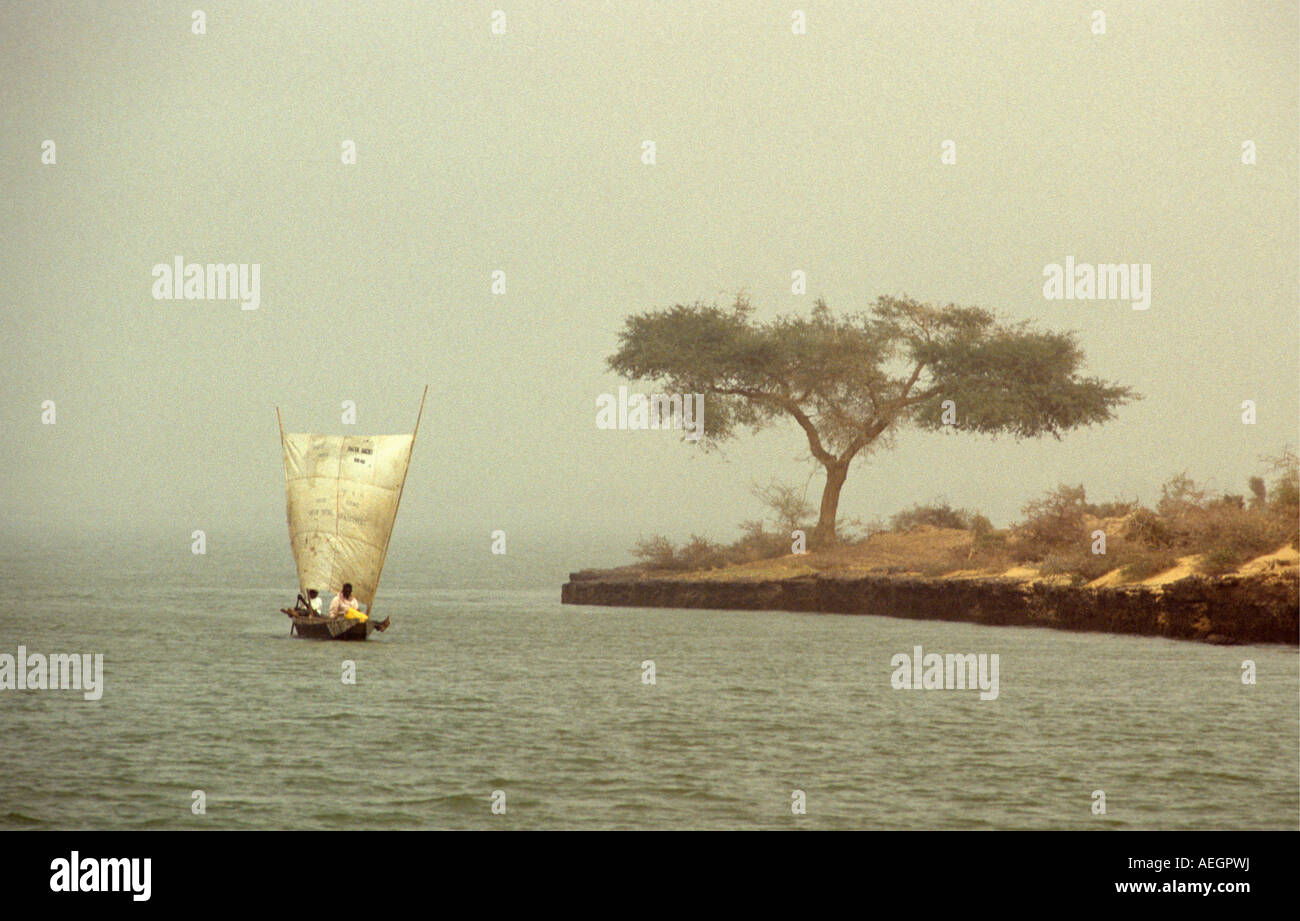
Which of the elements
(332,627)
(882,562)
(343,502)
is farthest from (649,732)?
(882,562)

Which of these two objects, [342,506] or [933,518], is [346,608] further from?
[933,518]

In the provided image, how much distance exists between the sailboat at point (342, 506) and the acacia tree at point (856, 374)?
2340 cm

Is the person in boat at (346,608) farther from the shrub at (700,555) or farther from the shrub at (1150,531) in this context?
the shrub at (1150,531)

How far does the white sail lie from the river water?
7.88 feet

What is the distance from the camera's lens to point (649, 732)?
34188 mm

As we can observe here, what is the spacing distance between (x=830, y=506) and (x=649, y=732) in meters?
35.8

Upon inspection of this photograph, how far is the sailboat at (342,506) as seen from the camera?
4862 centimetres

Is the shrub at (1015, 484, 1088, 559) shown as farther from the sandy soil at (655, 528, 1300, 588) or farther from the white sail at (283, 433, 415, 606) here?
the white sail at (283, 433, 415, 606)

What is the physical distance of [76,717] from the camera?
1458 inches

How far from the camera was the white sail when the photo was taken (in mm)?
48656

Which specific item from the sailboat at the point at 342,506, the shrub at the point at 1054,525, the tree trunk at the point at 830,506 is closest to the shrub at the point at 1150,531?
the shrub at the point at 1054,525
